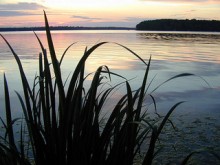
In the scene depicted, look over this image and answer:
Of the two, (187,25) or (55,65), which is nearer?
(55,65)

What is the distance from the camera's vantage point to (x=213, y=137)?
6223 mm

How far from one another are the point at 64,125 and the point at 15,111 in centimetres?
637

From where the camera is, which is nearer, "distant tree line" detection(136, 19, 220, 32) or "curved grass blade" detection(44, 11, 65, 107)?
"curved grass blade" detection(44, 11, 65, 107)

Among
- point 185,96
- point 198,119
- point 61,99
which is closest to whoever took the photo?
point 61,99

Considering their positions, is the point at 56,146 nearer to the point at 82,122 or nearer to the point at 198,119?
the point at 82,122

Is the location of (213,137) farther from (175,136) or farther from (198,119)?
(198,119)

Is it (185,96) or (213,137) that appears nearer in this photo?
(213,137)

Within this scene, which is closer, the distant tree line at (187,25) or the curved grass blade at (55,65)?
the curved grass blade at (55,65)

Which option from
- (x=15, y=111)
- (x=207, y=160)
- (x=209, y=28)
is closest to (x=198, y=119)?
(x=207, y=160)

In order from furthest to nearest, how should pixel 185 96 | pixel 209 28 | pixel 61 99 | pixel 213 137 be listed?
1. pixel 209 28
2. pixel 185 96
3. pixel 213 137
4. pixel 61 99

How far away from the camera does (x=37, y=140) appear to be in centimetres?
212

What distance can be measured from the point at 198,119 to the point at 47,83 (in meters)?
6.12

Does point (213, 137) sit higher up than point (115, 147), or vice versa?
point (115, 147)

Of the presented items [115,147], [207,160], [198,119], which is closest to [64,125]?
[115,147]
